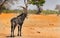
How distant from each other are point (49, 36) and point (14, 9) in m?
0.64

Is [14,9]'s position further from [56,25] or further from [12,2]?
[56,25]

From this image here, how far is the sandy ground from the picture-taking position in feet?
13.9

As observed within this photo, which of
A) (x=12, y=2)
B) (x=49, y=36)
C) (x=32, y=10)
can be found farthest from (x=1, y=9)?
(x=49, y=36)

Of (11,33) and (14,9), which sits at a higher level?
(14,9)

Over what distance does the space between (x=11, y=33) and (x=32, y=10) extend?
45 cm

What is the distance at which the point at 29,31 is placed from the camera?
4.38m

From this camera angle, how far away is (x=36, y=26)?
444 centimetres

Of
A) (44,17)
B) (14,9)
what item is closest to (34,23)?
(44,17)

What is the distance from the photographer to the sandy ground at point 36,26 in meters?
4.24

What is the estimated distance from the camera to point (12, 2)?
4.31m

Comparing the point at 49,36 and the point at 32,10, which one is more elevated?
the point at 32,10

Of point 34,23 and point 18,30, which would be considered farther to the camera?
point 34,23

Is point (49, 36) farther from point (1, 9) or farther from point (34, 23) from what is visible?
point (1, 9)

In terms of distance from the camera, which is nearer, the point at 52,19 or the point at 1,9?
the point at 1,9
